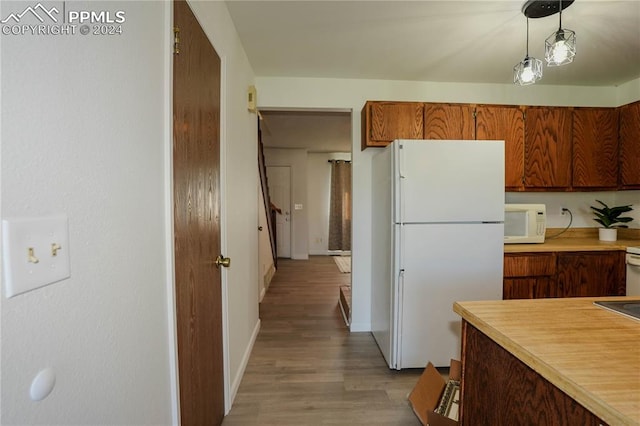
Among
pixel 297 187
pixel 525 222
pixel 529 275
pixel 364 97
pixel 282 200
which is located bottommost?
pixel 529 275

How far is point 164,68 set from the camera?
0.96 m

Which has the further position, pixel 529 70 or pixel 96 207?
pixel 529 70

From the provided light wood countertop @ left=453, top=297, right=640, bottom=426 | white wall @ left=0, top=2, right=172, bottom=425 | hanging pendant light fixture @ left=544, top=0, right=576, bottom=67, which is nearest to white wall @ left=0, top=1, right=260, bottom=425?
white wall @ left=0, top=2, right=172, bottom=425

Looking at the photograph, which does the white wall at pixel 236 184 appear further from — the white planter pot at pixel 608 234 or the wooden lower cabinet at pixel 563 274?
the white planter pot at pixel 608 234

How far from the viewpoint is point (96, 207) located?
25.9 inches

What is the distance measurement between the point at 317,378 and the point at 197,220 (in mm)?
1428

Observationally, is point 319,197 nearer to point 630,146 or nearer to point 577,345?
point 630,146

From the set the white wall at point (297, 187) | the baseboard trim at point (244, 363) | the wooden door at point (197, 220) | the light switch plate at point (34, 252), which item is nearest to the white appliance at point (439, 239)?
the baseboard trim at point (244, 363)

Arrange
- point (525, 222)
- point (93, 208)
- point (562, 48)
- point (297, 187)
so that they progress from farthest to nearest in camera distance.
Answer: point (297, 187) → point (525, 222) → point (562, 48) → point (93, 208)

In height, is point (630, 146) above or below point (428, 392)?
above

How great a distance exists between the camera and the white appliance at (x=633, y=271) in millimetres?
2137

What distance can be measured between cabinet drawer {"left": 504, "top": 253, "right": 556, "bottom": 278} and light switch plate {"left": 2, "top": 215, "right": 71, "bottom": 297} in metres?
2.50

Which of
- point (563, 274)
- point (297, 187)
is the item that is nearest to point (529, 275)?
point (563, 274)

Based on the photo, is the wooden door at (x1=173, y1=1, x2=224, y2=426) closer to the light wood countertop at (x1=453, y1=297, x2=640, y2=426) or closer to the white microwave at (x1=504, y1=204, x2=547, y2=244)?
the light wood countertop at (x1=453, y1=297, x2=640, y2=426)
